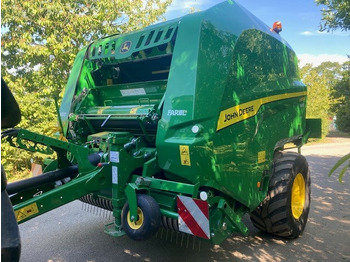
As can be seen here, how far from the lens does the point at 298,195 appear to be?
13.3 ft

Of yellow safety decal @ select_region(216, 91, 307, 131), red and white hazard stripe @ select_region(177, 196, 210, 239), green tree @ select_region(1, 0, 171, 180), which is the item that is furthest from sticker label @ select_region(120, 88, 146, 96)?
green tree @ select_region(1, 0, 171, 180)

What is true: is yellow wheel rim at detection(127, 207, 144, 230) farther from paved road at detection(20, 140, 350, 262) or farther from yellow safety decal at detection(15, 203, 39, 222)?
paved road at detection(20, 140, 350, 262)

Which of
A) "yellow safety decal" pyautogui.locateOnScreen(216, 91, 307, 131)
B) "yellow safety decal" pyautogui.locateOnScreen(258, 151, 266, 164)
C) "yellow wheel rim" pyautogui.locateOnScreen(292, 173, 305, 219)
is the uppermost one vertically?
"yellow safety decal" pyautogui.locateOnScreen(216, 91, 307, 131)

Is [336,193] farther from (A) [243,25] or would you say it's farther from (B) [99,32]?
(B) [99,32]

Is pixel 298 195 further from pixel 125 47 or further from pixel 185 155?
pixel 125 47

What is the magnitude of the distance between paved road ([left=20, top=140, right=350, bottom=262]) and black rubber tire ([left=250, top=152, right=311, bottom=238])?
0.58ft

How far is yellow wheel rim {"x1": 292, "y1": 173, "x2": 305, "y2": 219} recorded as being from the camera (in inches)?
154

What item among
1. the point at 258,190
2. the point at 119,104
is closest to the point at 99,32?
the point at 119,104

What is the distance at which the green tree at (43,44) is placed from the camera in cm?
839

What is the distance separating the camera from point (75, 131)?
3.86 metres

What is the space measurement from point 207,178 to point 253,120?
2.90ft

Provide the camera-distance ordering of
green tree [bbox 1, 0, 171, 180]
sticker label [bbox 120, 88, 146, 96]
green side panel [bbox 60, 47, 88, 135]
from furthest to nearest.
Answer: green tree [bbox 1, 0, 171, 180] → green side panel [bbox 60, 47, 88, 135] → sticker label [bbox 120, 88, 146, 96]

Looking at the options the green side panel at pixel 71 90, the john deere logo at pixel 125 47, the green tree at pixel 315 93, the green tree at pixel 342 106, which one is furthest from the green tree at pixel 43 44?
the green tree at pixel 342 106

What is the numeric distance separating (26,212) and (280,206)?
2578mm
